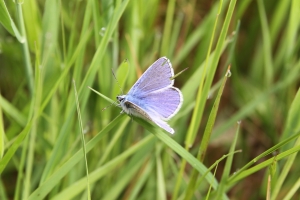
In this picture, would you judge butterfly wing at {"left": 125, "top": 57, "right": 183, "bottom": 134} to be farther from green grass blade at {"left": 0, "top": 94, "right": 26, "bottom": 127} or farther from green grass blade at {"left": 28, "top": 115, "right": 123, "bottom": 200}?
green grass blade at {"left": 0, "top": 94, "right": 26, "bottom": 127}

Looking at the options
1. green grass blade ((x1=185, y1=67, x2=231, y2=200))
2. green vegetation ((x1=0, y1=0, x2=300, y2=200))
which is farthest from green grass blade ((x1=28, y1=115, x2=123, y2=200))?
green grass blade ((x1=185, y1=67, x2=231, y2=200))

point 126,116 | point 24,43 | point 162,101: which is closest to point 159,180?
point 126,116

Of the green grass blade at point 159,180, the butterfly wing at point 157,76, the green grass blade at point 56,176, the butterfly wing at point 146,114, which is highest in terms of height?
the butterfly wing at point 157,76

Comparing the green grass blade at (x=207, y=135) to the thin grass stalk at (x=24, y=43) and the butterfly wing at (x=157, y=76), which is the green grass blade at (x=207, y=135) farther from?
the thin grass stalk at (x=24, y=43)

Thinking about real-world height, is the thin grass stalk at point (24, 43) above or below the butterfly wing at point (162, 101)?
above

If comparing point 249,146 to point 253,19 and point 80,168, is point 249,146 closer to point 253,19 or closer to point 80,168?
point 253,19

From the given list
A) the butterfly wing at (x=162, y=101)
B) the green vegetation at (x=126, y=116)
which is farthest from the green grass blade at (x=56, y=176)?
the butterfly wing at (x=162, y=101)
